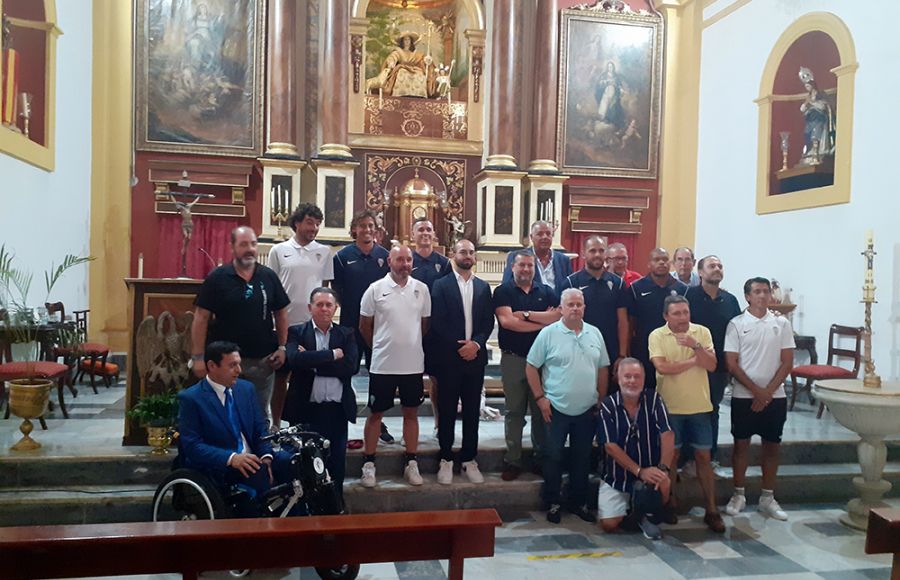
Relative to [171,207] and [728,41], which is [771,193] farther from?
[171,207]

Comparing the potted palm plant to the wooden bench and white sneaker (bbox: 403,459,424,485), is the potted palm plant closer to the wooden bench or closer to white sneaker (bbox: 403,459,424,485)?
white sneaker (bbox: 403,459,424,485)

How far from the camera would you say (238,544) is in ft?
6.36

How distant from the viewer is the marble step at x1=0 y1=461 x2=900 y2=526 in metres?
3.82

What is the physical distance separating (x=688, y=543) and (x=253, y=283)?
2.86 m

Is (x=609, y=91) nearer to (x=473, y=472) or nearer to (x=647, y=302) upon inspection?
(x=647, y=302)

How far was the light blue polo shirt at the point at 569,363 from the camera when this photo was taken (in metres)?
4.09

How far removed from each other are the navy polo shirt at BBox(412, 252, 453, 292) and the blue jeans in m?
1.22

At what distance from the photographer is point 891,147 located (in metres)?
6.58

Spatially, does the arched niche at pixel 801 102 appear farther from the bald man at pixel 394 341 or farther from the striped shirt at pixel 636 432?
the bald man at pixel 394 341

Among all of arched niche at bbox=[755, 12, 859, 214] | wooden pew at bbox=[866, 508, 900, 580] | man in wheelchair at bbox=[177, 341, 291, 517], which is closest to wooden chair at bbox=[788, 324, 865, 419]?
arched niche at bbox=[755, 12, 859, 214]

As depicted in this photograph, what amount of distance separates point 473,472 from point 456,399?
494 mm

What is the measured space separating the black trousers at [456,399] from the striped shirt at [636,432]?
801 mm

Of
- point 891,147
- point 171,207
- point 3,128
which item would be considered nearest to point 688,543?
point 891,147

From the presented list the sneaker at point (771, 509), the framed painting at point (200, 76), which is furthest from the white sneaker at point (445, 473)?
the framed painting at point (200, 76)
